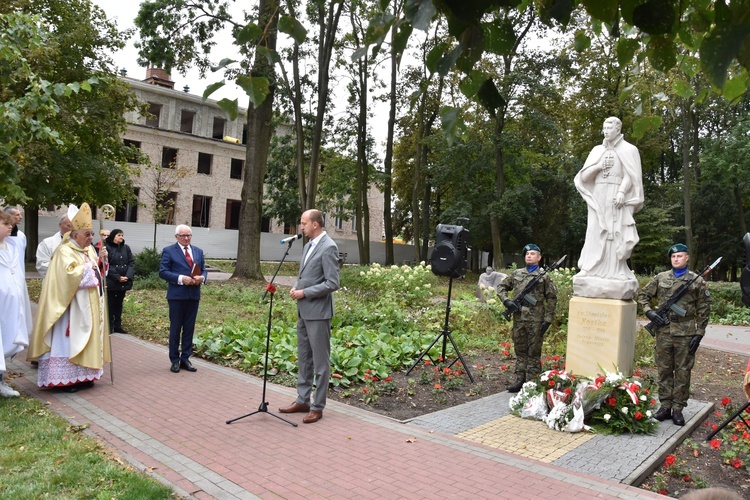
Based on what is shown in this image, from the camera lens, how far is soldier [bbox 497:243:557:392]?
7.82 meters

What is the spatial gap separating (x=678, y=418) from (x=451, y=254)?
11.3 feet

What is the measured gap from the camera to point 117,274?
11.0 metres

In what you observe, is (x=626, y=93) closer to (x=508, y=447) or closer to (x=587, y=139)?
(x=508, y=447)

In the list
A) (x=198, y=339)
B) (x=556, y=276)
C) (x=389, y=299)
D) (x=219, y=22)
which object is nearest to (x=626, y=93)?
(x=198, y=339)

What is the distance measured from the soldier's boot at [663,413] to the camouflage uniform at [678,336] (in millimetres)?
43

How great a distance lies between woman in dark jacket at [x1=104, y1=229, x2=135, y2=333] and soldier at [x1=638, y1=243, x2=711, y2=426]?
8993mm

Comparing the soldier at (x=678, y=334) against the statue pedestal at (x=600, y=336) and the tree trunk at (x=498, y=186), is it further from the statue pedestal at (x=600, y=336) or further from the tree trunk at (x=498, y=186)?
the tree trunk at (x=498, y=186)

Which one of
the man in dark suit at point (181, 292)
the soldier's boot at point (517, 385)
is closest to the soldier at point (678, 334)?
the soldier's boot at point (517, 385)

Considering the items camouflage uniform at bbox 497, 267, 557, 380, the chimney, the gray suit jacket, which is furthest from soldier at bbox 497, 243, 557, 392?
the chimney

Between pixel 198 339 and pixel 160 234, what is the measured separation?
23597 mm

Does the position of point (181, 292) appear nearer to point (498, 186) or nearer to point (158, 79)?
point (498, 186)

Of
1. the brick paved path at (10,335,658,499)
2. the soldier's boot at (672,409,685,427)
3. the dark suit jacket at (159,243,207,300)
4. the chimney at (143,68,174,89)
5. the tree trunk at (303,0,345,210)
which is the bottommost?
the brick paved path at (10,335,658,499)

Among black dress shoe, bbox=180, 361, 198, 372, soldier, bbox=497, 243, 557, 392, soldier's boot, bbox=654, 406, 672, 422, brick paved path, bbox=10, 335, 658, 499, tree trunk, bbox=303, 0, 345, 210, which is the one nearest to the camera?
brick paved path, bbox=10, 335, 658, 499

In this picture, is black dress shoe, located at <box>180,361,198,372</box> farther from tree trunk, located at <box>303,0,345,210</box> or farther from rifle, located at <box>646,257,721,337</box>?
tree trunk, located at <box>303,0,345,210</box>
